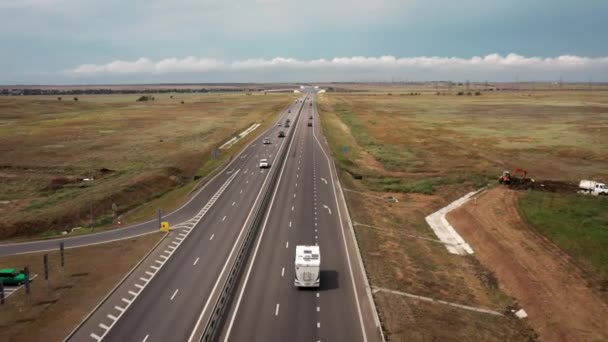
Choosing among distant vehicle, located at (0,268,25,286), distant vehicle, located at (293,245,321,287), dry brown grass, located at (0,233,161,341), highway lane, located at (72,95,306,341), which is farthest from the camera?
distant vehicle, located at (0,268,25,286)

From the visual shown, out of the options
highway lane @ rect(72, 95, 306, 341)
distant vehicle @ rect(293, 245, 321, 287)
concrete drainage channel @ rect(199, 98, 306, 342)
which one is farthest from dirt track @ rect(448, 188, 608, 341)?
highway lane @ rect(72, 95, 306, 341)

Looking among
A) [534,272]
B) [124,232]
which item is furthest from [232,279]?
[534,272]

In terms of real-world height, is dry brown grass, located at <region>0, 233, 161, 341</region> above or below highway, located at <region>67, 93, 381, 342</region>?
below

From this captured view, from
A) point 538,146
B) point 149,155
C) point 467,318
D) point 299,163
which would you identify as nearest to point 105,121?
point 149,155

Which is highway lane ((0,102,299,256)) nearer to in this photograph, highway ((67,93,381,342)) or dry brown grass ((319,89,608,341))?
highway ((67,93,381,342))

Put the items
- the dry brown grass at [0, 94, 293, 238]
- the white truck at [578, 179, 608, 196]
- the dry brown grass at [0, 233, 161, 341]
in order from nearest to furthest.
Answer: the dry brown grass at [0, 233, 161, 341]
the dry brown grass at [0, 94, 293, 238]
the white truck at [578, 179, 608, 196]

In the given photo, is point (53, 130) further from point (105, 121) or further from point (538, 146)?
point (538, 146)

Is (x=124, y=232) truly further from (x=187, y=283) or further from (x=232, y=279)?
(x=232, y=279)
